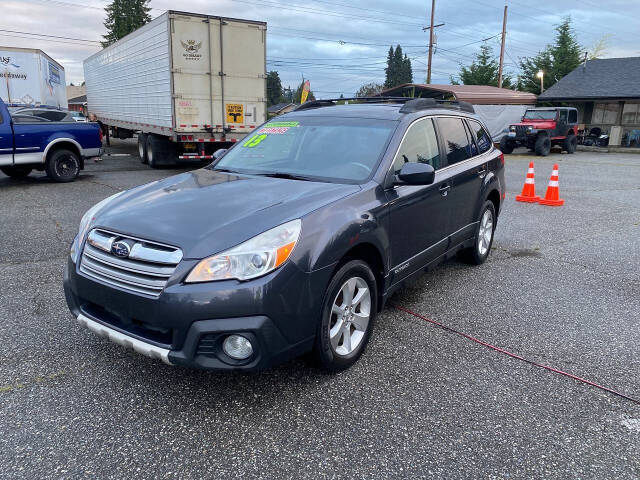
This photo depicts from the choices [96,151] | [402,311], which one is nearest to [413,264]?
[402,311]

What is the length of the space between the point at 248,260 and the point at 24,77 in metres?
24.0

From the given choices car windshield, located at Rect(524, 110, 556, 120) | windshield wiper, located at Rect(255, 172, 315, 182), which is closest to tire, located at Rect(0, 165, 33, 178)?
windshield wiper, located at Rect(255, 172, 315, 182)

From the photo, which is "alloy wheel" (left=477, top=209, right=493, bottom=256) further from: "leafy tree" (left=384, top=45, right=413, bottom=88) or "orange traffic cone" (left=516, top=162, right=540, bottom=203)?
"leafy tree" (left=384, top=45, right=413, bottom=88)

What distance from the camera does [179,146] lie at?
1422 centimetres

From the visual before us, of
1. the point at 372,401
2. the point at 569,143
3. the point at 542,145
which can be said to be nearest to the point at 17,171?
the point at 372,401

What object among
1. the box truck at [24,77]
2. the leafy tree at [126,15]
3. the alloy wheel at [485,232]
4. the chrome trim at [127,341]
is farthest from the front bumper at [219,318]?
the leafy tree at [126,15]

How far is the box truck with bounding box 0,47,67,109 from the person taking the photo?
2091cm

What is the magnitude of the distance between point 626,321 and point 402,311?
189cm

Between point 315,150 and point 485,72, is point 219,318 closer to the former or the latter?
point 315,150

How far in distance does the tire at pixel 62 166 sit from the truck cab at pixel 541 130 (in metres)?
18.0

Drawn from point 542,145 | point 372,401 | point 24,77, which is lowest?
point 372,401

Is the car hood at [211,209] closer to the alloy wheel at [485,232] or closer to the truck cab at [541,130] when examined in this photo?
the alloy wheel at [485,232]

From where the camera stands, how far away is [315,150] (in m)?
3.96

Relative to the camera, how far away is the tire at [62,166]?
444 inches
